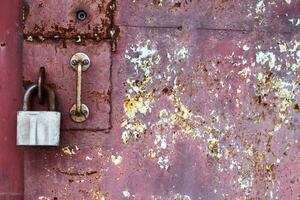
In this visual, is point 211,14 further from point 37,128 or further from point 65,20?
point 37,128

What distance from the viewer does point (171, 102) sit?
1392 millimetres

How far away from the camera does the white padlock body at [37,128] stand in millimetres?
1269

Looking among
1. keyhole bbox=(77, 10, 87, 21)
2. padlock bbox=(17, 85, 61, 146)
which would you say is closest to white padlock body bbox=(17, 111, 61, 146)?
padlock bbox=(17, 85, 61, 146)

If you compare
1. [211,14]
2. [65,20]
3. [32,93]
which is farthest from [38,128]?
[211,14]

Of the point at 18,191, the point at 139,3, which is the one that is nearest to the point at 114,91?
the point at 139,3

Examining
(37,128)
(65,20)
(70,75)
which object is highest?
(65,20)

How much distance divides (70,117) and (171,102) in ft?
0.79

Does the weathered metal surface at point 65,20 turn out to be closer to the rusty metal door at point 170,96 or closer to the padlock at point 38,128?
the rusty metal door at point 170,96

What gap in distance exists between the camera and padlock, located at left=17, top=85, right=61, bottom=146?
4.16 ft

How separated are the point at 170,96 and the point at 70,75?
0.24 metres

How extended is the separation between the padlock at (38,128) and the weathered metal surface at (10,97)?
0.39 feet

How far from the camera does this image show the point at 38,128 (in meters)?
1.27

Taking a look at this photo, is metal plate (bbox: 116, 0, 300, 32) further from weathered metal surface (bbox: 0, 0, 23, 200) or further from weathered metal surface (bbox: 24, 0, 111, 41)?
weathered metal surface (bbox: 0, 0, 23, 200)

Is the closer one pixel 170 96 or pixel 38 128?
pixel 38 128
